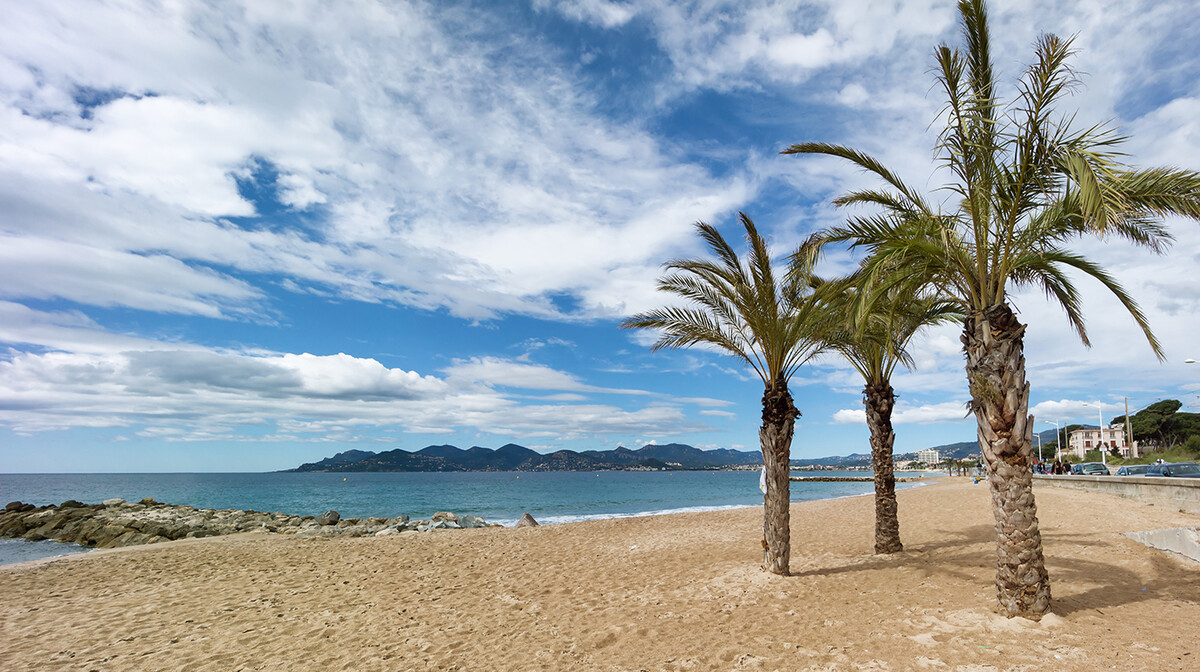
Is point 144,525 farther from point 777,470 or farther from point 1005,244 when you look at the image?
point 1005,244

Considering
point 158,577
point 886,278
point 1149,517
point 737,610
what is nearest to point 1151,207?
point 886,278

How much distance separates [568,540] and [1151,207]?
15.1 m

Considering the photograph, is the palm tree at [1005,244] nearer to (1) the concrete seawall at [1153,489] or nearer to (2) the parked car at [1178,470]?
(1) the concrete seawall at [1153,489]

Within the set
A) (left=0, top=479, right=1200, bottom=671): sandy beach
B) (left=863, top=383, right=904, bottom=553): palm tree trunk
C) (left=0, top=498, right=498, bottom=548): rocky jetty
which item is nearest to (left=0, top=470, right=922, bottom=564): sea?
(left=0, top=498, right=498, bottom=548): rocky jetty

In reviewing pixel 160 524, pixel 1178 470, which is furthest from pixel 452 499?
pixel 1178 470

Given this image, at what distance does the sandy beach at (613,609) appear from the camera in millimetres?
6371

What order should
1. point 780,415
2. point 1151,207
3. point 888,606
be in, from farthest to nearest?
point 780,415, point 888,606, point 1151,207

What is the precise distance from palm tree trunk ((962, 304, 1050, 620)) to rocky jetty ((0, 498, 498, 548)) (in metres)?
19.3

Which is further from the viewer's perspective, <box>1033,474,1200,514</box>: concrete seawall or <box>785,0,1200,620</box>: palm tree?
<box>1033,474,1200,514</box>: concrete seawall

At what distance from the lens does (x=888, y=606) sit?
798 cm

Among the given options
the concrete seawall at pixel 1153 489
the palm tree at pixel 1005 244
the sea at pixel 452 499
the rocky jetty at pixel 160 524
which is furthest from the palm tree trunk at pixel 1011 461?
the sea at pixel 452 499

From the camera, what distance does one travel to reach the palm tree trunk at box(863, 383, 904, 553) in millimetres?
11430

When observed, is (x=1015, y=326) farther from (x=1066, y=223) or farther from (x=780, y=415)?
(x=780, y=415)

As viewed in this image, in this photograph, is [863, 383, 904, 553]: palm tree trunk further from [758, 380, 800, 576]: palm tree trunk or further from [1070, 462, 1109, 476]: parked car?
[1070, 462, 1109, 476]: parked car
